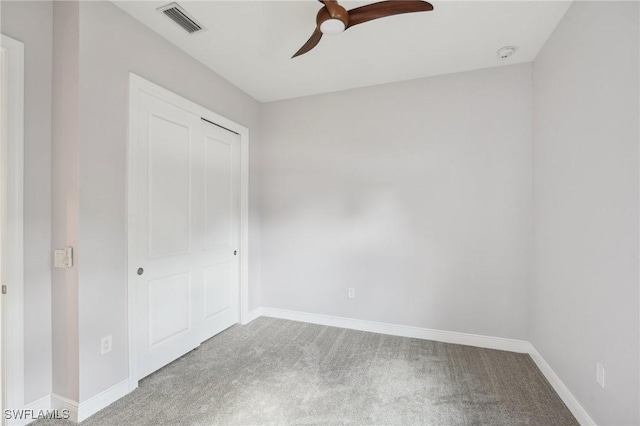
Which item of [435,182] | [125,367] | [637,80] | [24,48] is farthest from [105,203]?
[637,80]

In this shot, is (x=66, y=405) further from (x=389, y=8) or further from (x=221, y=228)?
(x=389, y=8)

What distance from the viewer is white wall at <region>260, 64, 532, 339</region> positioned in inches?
110

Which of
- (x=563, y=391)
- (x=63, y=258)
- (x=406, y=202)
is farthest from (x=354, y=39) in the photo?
(x=563, y=391)

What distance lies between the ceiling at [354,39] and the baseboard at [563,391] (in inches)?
103

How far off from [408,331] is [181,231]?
8.19 feet

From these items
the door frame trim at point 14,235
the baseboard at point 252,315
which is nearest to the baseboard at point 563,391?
the baseboard at point 252,315

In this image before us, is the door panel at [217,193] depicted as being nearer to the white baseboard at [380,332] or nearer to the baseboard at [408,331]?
the white baseboard at [380,332]

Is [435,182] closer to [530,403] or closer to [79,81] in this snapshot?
[530,403]

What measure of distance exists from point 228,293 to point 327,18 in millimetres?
2816

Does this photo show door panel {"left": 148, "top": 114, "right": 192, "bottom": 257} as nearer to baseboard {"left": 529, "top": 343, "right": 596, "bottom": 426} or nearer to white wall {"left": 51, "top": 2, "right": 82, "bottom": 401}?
white wall {"left": 51, "top": 2, "right": 82, "bottom": 401}

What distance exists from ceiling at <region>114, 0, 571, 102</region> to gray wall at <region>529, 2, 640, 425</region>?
35 centimetres

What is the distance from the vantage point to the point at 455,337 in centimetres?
296

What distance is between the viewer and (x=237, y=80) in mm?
3176

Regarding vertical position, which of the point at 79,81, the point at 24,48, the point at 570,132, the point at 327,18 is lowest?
the point at 570,132
